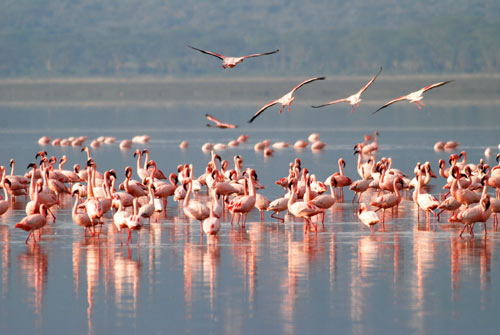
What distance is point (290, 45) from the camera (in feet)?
586

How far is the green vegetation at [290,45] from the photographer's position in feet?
556

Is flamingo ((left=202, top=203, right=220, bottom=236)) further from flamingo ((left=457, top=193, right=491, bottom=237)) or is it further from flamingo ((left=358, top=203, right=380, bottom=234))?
flamingo ((left=457, top=193, right=491, bottom=237))

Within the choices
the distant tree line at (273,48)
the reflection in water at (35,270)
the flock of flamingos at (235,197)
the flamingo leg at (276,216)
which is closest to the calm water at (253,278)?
the reflection in water at (35,270)

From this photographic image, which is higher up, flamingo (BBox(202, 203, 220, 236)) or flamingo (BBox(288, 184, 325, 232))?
flamingo (BBox(288, 184, 325, 232))

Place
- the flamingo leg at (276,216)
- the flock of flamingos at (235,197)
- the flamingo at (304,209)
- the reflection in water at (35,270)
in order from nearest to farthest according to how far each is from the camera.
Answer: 1. the reflection in water at (35,270)
2. the flock of flamingos at (235,197)
3. the flamingo at (304,209)
4. the flamingo leg at (276,216)

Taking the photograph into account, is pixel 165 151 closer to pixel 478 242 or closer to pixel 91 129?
pixel 91 129

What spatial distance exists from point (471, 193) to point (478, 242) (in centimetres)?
252

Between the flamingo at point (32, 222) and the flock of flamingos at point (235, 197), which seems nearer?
the flamingo at point (32, 222)

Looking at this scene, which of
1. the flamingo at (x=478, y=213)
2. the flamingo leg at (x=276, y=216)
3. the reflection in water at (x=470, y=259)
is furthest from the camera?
the flamingo leg at (x=276, y=216)

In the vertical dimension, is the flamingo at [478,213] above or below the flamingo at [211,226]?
above

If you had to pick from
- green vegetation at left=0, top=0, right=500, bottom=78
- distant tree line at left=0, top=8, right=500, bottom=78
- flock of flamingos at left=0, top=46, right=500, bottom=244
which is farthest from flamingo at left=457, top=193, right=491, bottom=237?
distant tree line at left=0, top=8, right=500, bottom=78

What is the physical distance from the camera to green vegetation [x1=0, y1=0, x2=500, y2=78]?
170 meters

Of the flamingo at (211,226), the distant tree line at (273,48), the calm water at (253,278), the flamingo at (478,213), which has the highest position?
the distant tree line at (273,48)

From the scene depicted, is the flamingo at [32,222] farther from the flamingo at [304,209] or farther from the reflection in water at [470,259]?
the reflection in water at [470,259]
